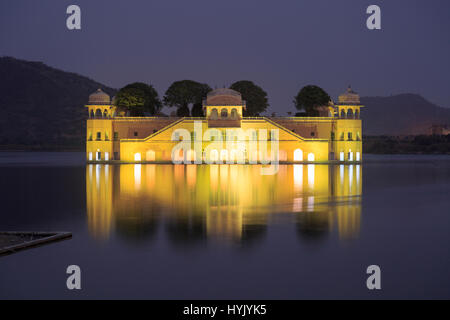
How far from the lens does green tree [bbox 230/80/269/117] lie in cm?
6681

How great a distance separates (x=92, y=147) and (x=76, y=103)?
10080cm

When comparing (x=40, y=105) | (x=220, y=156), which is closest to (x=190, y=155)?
(x=220, y=156)

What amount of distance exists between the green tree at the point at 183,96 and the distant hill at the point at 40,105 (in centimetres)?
5950

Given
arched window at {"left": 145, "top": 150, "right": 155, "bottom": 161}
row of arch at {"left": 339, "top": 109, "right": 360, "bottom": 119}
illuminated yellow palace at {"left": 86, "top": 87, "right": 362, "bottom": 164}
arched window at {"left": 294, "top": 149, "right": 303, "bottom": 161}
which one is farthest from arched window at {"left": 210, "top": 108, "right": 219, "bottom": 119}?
row of arch at {"left": 339, "top": 109, "right": 360, "bottom": 119}

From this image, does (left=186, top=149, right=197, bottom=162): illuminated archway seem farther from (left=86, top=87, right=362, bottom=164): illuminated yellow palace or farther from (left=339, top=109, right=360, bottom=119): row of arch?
(left=339, top=109, right=360, bottom=119): row of arch

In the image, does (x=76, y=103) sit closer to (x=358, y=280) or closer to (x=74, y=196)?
(x=74, y=196)

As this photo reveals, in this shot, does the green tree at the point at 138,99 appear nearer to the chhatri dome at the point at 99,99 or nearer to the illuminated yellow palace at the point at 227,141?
the chhatri dome at the point at 99,99

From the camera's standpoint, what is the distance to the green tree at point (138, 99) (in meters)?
60.1

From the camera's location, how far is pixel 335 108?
58719mm

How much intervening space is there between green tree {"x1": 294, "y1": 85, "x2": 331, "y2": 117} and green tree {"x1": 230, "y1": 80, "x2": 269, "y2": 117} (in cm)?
475

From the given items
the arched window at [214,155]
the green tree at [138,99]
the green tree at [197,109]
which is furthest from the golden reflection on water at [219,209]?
the green tree at [197,109]

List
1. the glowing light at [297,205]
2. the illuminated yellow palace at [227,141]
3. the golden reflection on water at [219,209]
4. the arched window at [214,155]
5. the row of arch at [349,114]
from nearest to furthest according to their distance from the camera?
1. the golden reflection on water at [219,209]
2. the glowing light at [297,205]
3. the illuminated yellow palace at [227,141]
4. the arched window at [214,155]
5. the row of arch at [349,114]
